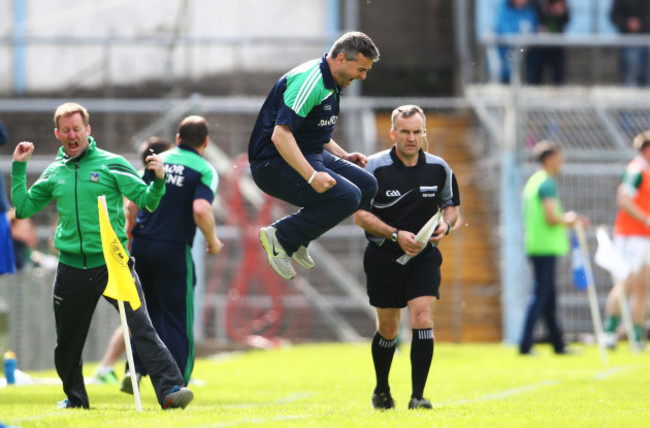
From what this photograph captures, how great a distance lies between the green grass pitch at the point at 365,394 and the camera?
7.40 metres

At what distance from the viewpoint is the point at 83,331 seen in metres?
8.46

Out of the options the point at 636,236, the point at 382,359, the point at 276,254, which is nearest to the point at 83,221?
the point at 276,254

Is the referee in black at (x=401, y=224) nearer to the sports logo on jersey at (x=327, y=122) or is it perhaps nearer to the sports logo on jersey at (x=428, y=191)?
the sports logo on jersey at (x=428, y=191)

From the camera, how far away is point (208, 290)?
56.9 ft

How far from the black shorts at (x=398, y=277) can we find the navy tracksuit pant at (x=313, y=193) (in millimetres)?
447

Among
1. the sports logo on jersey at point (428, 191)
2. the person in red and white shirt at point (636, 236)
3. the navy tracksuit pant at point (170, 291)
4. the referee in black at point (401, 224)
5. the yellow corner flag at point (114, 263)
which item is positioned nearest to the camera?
the yellow corner flag at point (114, 263)

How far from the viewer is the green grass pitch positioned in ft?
24.3

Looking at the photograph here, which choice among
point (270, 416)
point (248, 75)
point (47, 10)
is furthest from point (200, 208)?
point (47, 10)

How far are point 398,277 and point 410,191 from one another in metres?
0.61

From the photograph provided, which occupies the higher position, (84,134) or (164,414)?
(84,134)

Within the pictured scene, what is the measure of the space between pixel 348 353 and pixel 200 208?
20.9 feet

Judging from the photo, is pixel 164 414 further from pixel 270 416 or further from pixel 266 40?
pixel 266 40

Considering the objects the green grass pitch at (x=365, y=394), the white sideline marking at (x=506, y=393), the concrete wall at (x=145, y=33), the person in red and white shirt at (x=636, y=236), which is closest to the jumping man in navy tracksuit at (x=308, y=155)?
the green grass pitch at (x=365, y=394)

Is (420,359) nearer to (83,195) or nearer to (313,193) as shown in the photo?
(313,193)
